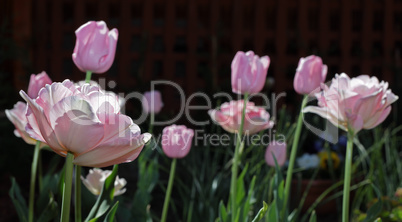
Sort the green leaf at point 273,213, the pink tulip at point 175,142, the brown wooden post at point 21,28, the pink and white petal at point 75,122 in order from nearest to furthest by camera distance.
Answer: the pink and white petal at point 75,122
the green leaf at point 273,213
the pink tulip at point 175,142
the brown wooden post at point 21,28

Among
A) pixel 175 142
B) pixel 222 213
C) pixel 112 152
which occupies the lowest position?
pixel 222 213

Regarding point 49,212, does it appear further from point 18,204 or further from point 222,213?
point 222,213

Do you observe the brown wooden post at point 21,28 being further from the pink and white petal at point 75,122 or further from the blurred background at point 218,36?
the pink and white petal at point 75,122

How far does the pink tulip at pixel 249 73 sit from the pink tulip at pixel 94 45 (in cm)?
28

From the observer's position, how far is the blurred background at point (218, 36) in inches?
140

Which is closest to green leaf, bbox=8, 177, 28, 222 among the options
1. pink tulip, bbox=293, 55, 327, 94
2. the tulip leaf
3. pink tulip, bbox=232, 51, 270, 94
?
the tulip leaf

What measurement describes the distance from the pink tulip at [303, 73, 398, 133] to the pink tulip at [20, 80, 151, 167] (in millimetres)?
387

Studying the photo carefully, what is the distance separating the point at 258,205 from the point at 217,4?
8.55 ft

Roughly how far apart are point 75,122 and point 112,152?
2.1 inches

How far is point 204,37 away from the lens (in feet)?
12.0

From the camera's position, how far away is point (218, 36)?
11.2 feet

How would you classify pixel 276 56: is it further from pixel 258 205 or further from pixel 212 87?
pixel 258 205

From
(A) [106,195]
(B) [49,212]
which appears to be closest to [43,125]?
(A) [106,195]

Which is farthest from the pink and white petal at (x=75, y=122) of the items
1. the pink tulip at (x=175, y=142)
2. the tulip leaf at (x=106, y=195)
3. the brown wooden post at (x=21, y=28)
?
the brown wooden post at (x=21, y=28)
